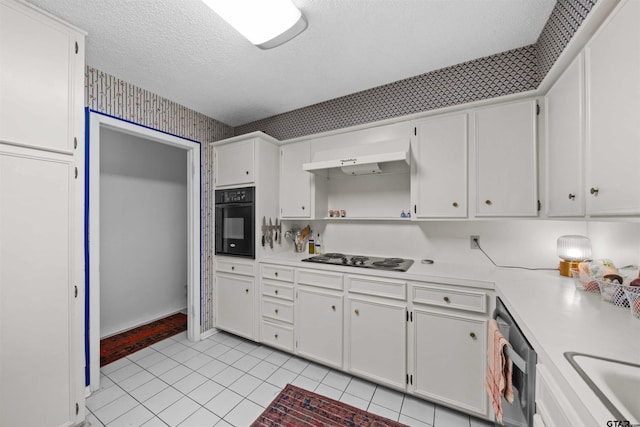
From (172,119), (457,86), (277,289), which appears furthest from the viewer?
(172,119)

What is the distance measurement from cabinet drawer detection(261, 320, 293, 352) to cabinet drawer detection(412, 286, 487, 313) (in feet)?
4.13

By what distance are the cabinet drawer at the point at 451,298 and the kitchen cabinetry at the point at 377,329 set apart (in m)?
0.12

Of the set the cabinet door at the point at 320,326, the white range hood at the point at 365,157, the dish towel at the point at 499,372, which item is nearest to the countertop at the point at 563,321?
the dish towel at the point at 499,372

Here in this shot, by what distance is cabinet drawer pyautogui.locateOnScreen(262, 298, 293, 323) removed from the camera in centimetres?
236

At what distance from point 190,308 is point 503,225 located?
10.4ft

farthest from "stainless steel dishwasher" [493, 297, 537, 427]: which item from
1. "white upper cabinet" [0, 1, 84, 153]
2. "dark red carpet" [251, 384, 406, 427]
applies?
"white upper cabinet" [0, 1, 84, 153]

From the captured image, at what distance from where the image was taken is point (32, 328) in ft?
4.55

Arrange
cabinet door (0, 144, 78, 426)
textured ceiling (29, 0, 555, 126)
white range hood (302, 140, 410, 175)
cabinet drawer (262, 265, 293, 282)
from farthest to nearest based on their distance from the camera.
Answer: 1. cabinet drawer (262, 265, 293, 282)
2. white range hood (302, 140, 410, 175)
3. textured ceiling (29, 0, 555, 126)
4. cabinet door (0, 144, 78, 426)

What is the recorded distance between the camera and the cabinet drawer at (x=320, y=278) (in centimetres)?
211

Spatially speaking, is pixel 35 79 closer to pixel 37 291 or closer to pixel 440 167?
pixel 37 291

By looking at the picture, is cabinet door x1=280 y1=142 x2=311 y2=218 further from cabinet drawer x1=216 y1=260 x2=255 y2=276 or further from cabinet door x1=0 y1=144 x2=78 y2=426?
cabinet door x1=0 y1=144 x2=78 y2=426

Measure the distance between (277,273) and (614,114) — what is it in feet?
7.75

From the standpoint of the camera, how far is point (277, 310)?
2.44 meters

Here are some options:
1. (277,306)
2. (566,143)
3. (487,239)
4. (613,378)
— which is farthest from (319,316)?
(566,143)
